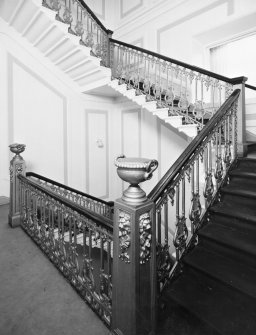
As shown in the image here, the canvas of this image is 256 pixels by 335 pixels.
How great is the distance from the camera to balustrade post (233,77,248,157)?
9.03ft

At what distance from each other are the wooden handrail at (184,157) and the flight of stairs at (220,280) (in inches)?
26.9

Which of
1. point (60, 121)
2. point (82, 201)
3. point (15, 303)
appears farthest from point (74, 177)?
point (15, 303)

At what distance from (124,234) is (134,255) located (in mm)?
129

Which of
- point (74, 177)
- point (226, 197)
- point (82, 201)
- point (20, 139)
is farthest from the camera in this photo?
point (74, 177)

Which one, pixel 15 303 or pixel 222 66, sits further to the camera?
pixel 222 66

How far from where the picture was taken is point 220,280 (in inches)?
63.7

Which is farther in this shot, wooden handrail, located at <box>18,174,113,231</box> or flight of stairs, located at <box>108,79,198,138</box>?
flight of stairs, located at <box>108,79,198,138</box>

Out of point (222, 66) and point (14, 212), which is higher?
point (222, 66)

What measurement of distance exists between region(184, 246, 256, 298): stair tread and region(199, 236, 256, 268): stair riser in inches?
→ 1.3

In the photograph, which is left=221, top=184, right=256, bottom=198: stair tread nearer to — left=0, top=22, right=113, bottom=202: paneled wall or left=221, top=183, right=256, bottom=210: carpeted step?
left=221, top=183, right=256, bottom=210: carpeted step

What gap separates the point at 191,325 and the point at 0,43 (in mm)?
5422

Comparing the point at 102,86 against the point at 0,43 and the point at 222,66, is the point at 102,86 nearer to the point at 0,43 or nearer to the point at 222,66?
the point at 0,43

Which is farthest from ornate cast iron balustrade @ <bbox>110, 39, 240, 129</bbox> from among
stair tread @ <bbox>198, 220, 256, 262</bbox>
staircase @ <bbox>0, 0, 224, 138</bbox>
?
stair tread @ <bbox>198, 220, 256, 262</bbox>

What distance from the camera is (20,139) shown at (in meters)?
4.80
